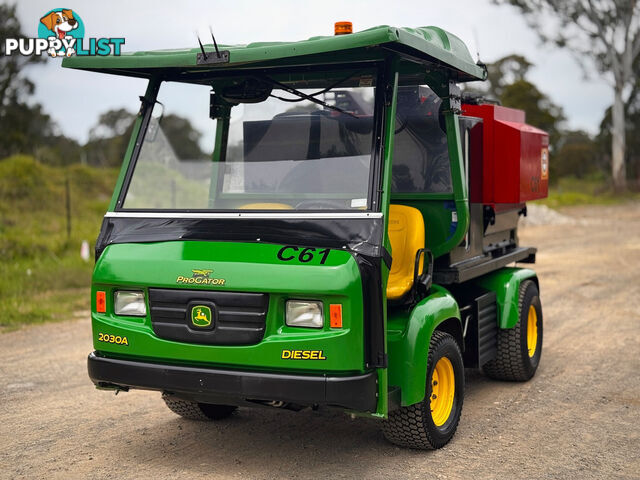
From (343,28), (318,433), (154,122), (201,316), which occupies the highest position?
(343,28)

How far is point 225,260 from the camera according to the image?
460cm

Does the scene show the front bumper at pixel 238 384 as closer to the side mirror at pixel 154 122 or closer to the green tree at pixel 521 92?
the side mirror at pixel 154 122

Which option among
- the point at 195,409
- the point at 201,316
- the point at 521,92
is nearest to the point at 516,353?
the point at 195,409

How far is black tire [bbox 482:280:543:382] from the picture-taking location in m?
6.79

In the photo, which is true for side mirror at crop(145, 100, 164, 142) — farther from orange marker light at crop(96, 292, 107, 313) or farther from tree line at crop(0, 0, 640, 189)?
tree line at crop(0, 0, 640, 189)

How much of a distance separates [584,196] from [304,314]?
3600 cm

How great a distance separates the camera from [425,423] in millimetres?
5008

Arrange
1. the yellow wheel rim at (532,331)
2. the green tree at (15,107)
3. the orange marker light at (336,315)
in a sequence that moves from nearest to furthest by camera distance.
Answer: the orange marker light at (336,315) < the yellow wheel rim at (532,331) < the green tree at (15,107)

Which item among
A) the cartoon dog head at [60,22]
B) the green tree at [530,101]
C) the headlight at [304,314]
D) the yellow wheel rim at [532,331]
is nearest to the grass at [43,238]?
the cartoon dog head at [60,22]

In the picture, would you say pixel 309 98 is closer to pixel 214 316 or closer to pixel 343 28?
pixel 343 28

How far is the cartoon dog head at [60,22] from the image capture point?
11.6 meters

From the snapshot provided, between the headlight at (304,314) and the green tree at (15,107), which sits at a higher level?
the green tree at (15,107)

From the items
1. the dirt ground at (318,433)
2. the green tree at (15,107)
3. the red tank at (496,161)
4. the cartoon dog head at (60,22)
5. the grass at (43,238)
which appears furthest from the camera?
the green tree at (15,107)

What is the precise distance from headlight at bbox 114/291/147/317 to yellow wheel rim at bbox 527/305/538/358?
3742 millimetres
